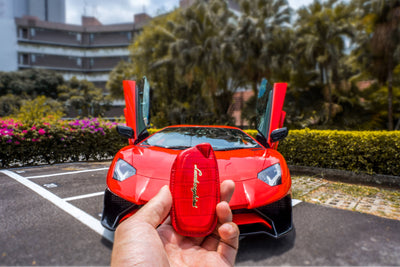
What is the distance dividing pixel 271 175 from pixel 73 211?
251 centimetres

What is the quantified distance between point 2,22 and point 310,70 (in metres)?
51.7

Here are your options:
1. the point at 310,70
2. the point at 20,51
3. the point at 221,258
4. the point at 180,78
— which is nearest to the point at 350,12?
the point at 310,70

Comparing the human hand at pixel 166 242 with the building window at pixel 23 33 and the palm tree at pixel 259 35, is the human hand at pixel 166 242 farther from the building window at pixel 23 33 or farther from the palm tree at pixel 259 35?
the building window at pixel 23 33

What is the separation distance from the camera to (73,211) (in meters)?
3.36

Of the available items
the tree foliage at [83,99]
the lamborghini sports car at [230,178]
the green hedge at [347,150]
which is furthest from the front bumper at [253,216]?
the tree foliage at [83,99]

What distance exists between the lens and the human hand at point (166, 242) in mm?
1038

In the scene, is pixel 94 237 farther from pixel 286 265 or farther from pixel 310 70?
pixel 310 70

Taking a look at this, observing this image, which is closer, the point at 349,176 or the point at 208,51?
the point at 349,176

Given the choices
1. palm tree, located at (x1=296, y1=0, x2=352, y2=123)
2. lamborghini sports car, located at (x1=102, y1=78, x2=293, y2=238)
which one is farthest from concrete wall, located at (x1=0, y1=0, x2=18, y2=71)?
lamborghini sports car, located at (x1=102, y1=78, x2=293, y2=238)

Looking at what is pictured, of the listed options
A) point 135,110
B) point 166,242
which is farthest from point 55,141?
point 166,242

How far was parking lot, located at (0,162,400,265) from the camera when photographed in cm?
229

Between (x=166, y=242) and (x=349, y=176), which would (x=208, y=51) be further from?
(x=166, y=242)

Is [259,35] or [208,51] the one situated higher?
[259,35]

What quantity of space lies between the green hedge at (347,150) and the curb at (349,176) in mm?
101
